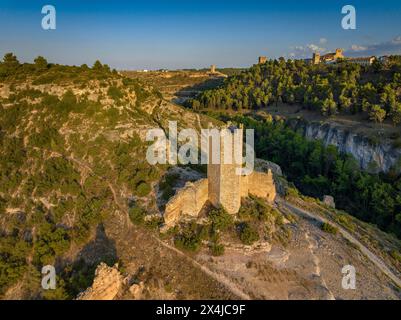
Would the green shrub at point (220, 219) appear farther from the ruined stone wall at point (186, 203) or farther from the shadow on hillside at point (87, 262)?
the shadow on hillside at point (87, 262)

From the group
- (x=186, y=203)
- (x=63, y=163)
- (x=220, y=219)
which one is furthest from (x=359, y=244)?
(x=63, y=163)

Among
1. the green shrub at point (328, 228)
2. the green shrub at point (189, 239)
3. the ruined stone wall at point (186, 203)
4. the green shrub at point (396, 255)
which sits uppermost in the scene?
the ruined stone wall at point (186, 203)

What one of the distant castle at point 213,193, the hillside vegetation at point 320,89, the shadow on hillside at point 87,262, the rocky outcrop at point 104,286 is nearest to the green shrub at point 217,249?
the distant castle at point 213,193

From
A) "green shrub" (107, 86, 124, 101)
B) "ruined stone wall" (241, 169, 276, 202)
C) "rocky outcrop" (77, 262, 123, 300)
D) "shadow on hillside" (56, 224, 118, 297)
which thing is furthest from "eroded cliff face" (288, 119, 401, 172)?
"rocky outcrop" (77, 262, 123, 300)

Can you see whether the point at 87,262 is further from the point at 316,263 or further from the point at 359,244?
the point at 359,244

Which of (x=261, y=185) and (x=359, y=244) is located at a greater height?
(x=261, y=185)

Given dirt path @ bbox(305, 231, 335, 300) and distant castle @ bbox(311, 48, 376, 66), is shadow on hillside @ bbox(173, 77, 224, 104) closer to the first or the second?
distant castle @ bbox(311, 48, 376, 66)

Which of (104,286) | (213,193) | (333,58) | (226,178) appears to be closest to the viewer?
(104,286)
